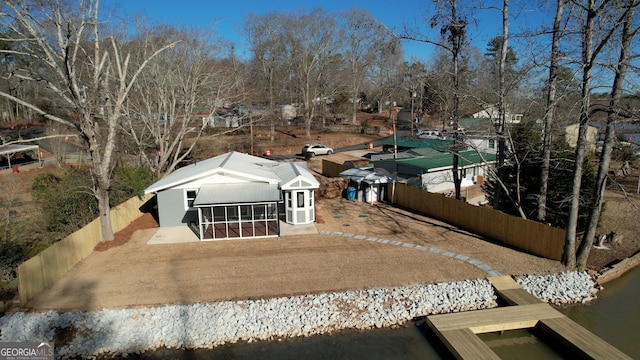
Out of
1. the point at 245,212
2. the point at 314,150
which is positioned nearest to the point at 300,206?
the point at 245,212

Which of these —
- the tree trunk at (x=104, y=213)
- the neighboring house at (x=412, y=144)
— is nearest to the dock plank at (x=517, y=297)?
the tree trunk at (x=104, y=213)

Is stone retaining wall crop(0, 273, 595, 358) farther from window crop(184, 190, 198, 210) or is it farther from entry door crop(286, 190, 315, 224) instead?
window crop(184, 190, 198, 210)

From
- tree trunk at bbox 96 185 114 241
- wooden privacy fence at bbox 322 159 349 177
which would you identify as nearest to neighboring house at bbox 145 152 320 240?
tree trunk at bbox 96 185 114 241

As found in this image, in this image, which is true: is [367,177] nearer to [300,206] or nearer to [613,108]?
[300,206]

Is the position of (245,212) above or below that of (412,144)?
below

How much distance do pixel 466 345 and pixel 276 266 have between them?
6533 mm

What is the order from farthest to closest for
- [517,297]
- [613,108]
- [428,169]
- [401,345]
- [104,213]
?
[428,169] < [104,213] < [517,297] < [613,108] < [401,345]

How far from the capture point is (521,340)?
1052 cm

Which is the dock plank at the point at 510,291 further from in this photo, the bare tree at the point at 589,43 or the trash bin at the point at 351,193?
the trash bin at the point at 351,193

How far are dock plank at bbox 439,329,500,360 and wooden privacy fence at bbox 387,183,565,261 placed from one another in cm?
613

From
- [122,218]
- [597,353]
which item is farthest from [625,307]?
[122,218]

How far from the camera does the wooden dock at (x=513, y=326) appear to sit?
9.41 metres

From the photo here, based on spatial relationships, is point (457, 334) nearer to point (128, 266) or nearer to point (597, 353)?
point (597, 353)

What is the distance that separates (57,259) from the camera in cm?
1280
